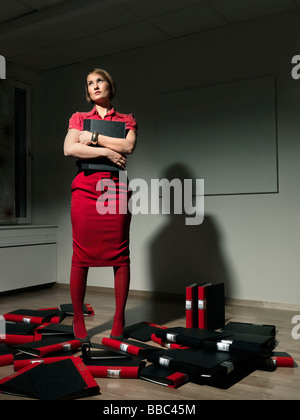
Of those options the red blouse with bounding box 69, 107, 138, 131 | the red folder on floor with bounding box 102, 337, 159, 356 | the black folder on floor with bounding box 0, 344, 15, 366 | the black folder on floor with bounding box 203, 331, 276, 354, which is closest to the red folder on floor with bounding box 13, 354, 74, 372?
the black folder on floor with bounding box 0, 344, 15, 366

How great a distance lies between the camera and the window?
441 centimetres

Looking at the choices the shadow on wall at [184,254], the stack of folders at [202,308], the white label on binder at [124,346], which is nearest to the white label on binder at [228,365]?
the white label on binder at [124,346]

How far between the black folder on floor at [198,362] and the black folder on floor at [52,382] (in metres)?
0.36

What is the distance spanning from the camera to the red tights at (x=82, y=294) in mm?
2350

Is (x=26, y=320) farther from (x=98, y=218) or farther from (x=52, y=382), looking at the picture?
(x=52, y=382)

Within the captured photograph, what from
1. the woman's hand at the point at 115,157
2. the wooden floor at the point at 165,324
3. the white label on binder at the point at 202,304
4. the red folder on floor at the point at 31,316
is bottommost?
the wooden floor at the point at 165,324

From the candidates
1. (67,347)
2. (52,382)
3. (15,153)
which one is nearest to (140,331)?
(67,347)

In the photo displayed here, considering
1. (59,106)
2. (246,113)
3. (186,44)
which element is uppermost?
(186,44)

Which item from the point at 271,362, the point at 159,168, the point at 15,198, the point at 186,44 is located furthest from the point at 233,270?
the point at 15,198

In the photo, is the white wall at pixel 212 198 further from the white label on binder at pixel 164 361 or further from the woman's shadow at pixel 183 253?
the white label on binder at pixel 164 361

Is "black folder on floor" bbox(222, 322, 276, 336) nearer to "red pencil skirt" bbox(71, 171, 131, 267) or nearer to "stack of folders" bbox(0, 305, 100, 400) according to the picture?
"red pencil skirt" bbox(71, 171, 131, 267)
